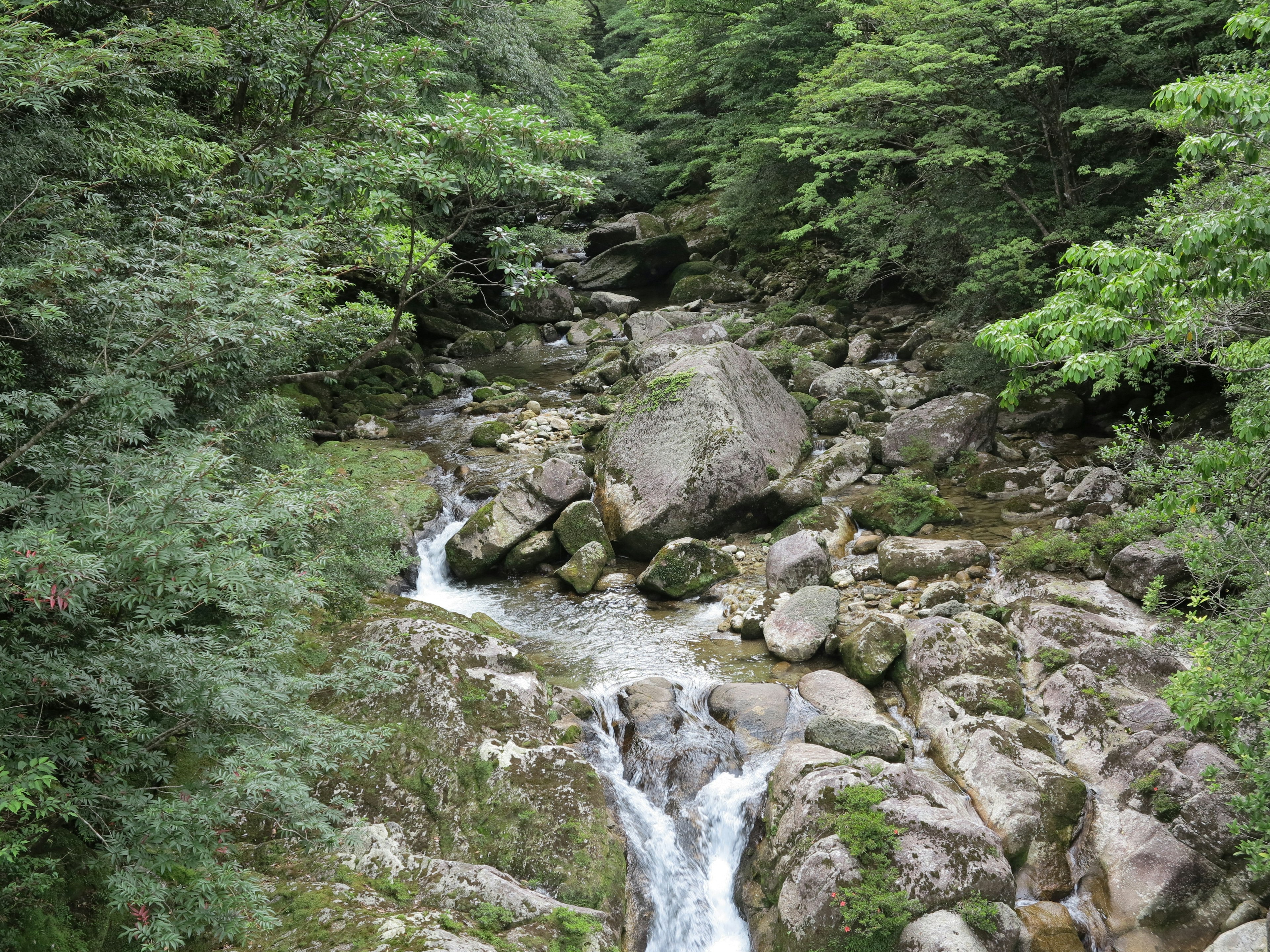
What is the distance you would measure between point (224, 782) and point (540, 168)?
5.34 meters

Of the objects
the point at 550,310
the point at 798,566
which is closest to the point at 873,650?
the point at 798,566

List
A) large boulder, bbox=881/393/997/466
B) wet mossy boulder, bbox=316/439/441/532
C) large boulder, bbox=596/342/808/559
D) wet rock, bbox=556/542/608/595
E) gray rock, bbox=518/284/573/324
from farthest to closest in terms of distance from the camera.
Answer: gray rock, bbox=518/284/573/324 → large boulder, bbox=881/393/997/466 → wet mossy boulder, bbox=316/439/441/532 → large boulder, bbox=596/342/808/559 → wet rock, bbox=556/542/608/595

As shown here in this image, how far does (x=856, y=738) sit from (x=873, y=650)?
1399mm

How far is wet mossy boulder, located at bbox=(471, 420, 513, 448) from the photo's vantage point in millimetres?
14914

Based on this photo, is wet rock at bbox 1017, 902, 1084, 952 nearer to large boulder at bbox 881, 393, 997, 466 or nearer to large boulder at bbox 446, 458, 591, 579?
large boulder at bbox 446, 458, 591, 579

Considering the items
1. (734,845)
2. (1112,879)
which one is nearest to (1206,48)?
(1112,879)

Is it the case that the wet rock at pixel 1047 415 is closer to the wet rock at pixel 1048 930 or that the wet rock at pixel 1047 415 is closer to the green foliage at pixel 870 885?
the wet rock at pixel 1048 930

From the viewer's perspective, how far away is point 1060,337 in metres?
5.23

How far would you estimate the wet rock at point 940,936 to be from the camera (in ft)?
17.1

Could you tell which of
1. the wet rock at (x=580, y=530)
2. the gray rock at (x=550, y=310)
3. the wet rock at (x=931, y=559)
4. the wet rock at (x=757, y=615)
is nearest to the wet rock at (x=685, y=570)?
the wet rock at (x=757, y=615)

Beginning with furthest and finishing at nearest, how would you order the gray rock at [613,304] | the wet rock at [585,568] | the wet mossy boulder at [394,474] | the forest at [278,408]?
the gray rock at [613,304], the wet mossy boulder at [394,474], the wet rock at [585,568], the forest at [278,408]

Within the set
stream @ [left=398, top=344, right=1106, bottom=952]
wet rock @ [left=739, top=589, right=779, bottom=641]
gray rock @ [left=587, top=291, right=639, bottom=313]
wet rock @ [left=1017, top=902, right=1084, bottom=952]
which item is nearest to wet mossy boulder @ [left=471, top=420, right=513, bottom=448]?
stream @ [left=398, top=344, right=1106, bottom=952]

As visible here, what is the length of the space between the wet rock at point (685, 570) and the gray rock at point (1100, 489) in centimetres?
540

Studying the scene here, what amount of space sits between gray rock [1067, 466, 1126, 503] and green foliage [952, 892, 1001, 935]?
737 centimetres
